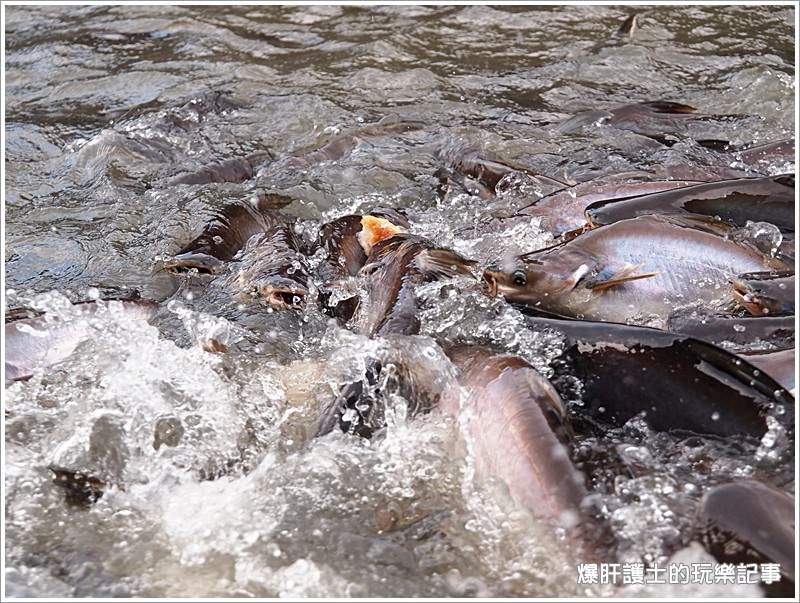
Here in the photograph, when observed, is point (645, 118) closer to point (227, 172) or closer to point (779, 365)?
point (227, 172)

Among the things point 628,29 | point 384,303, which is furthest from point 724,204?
point 628,29

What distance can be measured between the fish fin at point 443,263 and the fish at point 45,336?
1265 millimetres

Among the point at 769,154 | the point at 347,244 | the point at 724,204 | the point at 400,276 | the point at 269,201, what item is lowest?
the point at 269,201

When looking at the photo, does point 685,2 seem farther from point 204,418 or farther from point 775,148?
point 204,418

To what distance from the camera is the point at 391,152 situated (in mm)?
5391

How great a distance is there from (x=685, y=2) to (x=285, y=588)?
7.12 meters

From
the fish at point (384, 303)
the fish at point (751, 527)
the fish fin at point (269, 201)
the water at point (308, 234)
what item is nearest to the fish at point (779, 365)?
the water at point (308, 234)

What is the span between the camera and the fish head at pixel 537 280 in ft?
11.0

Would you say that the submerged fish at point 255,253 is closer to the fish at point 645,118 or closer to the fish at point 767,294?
the fish at point 767,294

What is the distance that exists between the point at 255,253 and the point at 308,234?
0.43 metres

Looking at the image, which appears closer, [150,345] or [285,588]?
[285,588]

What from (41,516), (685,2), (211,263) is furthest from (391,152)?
(685,2)

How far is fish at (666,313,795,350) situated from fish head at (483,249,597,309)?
45 cm

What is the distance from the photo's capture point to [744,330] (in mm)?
2986
